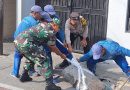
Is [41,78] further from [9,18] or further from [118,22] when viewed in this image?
[9,18]

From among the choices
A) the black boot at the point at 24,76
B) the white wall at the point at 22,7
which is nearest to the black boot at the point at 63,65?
the black boot at the point at 24,76

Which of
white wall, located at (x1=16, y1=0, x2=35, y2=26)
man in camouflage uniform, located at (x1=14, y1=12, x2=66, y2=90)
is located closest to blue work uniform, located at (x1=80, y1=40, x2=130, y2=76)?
man in camouflage uniform, located at (x1=14, y1=12, x2=66, y2=90)

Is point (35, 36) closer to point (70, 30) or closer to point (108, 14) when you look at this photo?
point (70, 30)

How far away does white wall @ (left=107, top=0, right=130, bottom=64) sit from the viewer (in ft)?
27.6

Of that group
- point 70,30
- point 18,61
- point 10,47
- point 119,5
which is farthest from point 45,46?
point 10,47

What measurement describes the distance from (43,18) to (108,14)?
92.6 inches

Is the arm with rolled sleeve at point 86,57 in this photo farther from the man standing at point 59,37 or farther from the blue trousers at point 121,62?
the man standing at point 59,37

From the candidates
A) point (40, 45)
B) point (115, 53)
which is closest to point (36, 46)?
point (40, 45)

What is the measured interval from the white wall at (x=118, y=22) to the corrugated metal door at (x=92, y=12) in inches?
12.7

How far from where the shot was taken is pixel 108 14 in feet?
28.6

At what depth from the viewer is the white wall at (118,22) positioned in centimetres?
840

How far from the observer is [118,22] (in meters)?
8.51

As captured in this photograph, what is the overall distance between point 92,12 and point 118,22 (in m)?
0.97

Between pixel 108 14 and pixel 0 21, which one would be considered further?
pixel 0 21
